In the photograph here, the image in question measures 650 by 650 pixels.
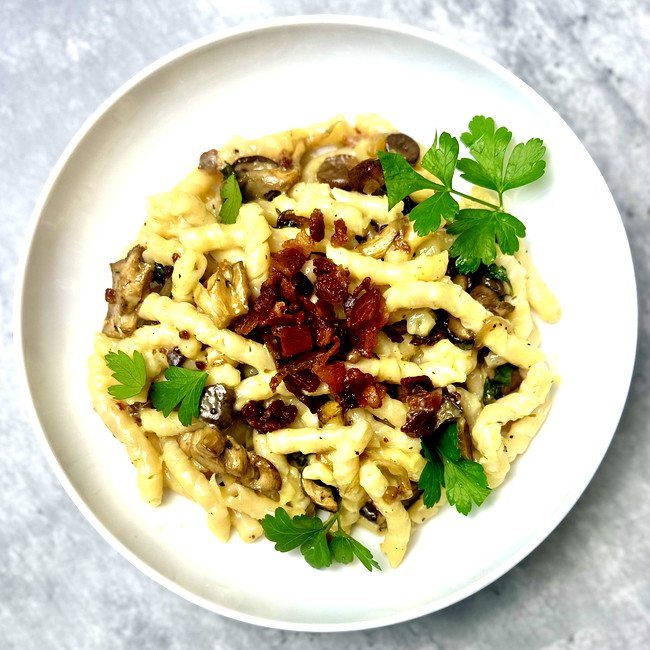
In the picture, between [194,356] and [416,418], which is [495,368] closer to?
[416,418]

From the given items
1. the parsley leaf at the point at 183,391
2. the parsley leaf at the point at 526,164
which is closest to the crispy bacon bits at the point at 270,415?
the parsley leaf at the point at 183,391

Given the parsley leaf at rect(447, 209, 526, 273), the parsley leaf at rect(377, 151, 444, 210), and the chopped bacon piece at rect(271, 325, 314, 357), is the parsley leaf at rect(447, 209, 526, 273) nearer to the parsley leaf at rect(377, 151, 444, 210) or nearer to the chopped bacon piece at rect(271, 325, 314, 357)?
the parsley leaf at rect(377, 151, 444, 210)

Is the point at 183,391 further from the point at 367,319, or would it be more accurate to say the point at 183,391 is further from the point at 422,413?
the point at 422,413

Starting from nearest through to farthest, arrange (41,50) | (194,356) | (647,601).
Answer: (194,356)
(647,601)
(41,50)

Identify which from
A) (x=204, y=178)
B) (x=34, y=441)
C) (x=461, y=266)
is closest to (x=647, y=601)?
(x=461, y=266)

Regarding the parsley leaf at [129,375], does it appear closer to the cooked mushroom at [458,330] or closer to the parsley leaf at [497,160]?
the cooked mushroom at [458,330]
